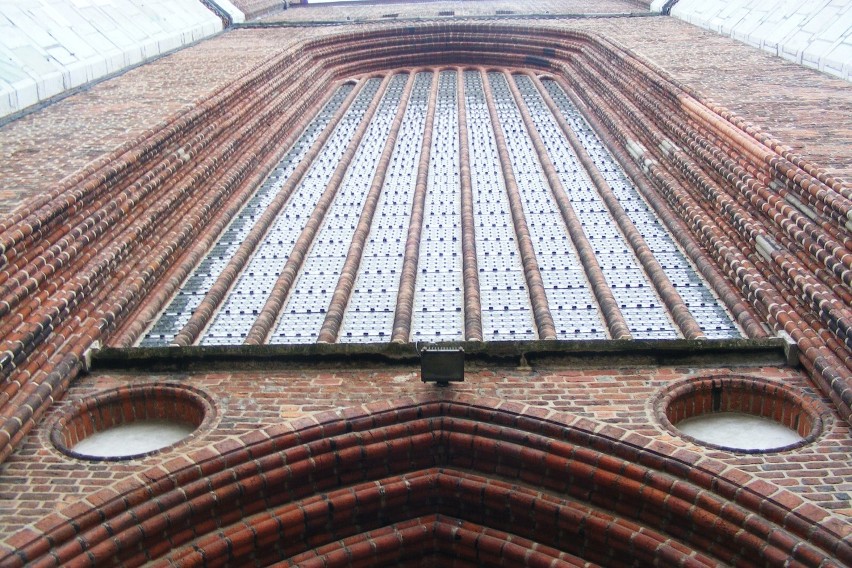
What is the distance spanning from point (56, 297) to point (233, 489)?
280cm

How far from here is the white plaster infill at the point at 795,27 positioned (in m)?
13.7

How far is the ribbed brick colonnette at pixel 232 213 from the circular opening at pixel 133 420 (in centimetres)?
30

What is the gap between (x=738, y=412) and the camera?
732 cm

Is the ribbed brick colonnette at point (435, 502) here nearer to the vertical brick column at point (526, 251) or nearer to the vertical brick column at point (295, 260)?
the vertical brick column at point (526, 251)

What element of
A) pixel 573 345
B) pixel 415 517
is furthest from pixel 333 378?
pixel 573 345

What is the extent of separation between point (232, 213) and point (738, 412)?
6.98m

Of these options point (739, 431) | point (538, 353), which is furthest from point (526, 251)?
point (739, 431)

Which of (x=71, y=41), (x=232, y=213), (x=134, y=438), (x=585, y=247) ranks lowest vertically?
(x=134, y=438)

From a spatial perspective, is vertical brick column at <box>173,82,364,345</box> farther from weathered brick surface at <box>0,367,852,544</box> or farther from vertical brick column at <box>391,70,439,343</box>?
vertical brick column at <box>391,70,439,343</box>

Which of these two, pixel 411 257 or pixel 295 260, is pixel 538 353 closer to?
pixel 411 257

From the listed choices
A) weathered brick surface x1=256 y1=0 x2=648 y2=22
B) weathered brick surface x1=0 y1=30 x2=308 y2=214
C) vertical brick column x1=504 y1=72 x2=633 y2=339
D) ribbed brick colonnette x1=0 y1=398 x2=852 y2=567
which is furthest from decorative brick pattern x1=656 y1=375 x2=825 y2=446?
weathered brick surface x1=256 y1=0 x2=648 y2=22

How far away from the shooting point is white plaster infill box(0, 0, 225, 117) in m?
12.9

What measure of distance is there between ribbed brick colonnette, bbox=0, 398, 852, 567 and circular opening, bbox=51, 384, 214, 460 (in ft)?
2.63

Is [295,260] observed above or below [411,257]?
below
